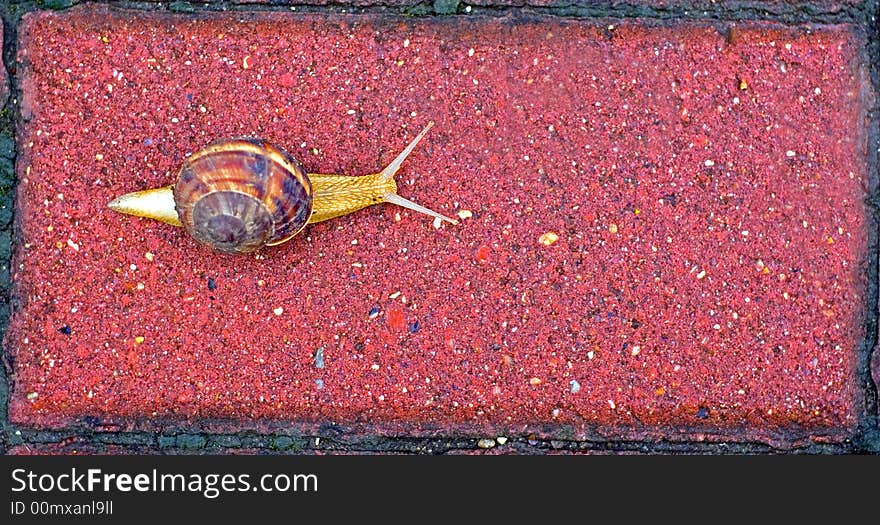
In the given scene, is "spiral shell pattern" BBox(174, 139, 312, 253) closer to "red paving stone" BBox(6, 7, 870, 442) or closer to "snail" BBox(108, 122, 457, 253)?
"snail" BBox(108, 122, 457, 253)

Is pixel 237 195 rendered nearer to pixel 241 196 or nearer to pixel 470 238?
pixel 241 196

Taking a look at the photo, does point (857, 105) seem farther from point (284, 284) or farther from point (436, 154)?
point (284, 284)

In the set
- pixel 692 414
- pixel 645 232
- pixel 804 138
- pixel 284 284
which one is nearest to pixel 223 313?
pixel 284 284

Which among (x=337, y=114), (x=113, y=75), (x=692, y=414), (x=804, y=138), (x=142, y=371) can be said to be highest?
(x=113, y=75)

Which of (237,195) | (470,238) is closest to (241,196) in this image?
(237,195)

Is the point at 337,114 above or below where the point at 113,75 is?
below
